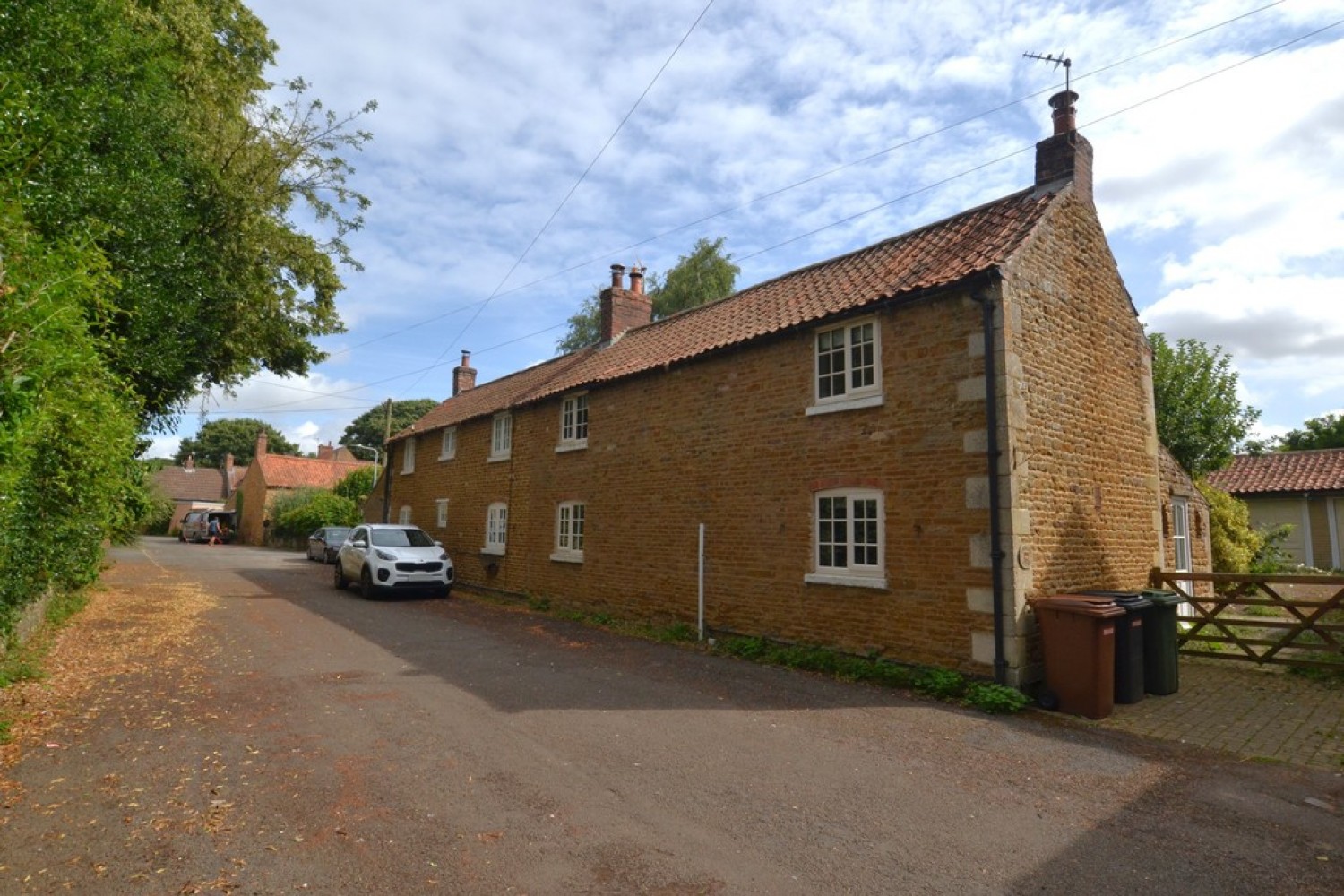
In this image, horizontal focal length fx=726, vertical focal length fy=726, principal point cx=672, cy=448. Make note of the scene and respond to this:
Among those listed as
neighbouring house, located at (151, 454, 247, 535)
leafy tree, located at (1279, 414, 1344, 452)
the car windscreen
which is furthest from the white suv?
neighbouring house, located at (151, 454, 247, 535)

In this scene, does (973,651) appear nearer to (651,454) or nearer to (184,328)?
(651,454)

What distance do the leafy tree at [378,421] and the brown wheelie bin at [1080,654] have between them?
77182mm

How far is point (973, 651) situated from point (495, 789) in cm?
568

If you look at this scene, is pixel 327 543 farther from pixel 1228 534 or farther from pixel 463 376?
pixel 1228 534

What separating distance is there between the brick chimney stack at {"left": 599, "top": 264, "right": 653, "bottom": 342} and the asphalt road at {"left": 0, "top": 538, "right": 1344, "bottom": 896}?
12.0 m

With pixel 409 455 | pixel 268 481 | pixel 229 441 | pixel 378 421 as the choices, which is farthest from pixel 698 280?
pixel 229 441

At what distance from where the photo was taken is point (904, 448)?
9.26m

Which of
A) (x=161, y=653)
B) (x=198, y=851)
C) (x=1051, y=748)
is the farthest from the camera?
(x=161, y=653)

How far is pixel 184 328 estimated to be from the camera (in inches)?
518

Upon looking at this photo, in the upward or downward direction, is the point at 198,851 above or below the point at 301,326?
A: below

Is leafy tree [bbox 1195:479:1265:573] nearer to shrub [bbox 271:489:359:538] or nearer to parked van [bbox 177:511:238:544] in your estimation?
shrub [bbox 271:489:359:538]

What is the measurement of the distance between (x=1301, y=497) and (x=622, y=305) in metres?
25.7

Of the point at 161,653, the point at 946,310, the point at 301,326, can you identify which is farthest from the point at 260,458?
the point at 946,310

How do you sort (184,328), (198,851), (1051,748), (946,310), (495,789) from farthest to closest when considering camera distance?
(184,328) → (946,310) → (1051,748) → (495,789) → (198,851)
